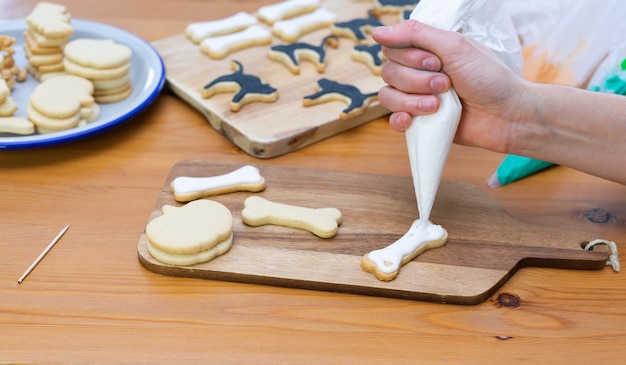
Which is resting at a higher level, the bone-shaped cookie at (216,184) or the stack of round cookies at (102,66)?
the stack of round cookies at (102,66)

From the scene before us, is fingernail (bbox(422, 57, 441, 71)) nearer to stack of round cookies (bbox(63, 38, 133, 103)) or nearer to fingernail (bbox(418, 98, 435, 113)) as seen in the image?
fingernail (bbox(418, 98, 435, 113))

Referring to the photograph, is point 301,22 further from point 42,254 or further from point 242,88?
point 42,254

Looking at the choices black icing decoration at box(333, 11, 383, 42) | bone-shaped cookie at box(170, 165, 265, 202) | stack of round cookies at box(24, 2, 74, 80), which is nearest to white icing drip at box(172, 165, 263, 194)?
bone-shaped cookie at box(170, 165, 265, 202)

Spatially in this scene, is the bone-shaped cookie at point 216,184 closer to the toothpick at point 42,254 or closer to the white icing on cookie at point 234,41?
the toothpick at point 42,254

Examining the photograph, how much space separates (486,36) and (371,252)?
0.46m

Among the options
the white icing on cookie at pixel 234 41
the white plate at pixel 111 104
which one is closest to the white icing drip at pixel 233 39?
the white icing on cookie at pixel 234 41

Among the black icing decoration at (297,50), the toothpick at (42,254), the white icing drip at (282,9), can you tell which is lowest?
the toothpick at (42,254)

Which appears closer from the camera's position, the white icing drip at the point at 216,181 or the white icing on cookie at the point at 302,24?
the white icing drip at the point at 216,181

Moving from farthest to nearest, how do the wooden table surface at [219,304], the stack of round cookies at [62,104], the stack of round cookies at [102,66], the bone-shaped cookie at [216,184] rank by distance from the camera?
the stack of round cookies at [102,66] → the stack of round cookies at [62,104] → the bone-shaped cookie at [216,184] → the wooden table surface at [219,304]

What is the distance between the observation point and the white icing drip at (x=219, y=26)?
4.91 ft

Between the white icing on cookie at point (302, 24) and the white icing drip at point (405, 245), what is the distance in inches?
26.3

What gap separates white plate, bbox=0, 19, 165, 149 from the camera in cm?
114

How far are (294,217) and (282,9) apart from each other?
750 millimetres

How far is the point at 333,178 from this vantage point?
1.13 m
